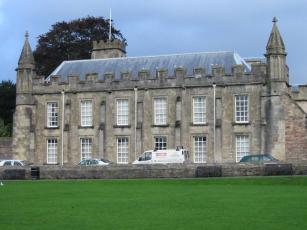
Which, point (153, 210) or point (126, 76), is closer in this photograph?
point (153, 210)

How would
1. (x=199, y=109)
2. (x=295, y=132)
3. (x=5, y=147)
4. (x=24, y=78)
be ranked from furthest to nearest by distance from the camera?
(x=5, y=147), (x=24, y=78), (x=199, y=109), (x=295, y=132)

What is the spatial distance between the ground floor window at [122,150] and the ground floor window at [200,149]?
5.49 metres

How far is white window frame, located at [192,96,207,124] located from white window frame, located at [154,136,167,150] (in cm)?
277

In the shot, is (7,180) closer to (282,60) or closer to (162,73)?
(162,73)

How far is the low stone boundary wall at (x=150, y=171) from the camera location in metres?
37.7

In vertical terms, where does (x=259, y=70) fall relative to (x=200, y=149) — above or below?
above

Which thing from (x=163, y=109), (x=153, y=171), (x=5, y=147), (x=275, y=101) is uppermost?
(x=275, y=101)

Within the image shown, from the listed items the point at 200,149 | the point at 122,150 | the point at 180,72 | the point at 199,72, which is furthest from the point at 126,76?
the point at 200,149

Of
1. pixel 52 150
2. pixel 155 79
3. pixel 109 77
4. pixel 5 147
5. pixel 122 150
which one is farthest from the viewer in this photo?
pixel 5 147

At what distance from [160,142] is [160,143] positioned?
0.08 metres

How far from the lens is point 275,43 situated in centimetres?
4906

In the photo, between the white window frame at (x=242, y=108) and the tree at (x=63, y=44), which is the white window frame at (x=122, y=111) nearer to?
the white window frame at (x=242, y=108)

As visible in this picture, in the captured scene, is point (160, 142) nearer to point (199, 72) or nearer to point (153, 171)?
point (199, 72)

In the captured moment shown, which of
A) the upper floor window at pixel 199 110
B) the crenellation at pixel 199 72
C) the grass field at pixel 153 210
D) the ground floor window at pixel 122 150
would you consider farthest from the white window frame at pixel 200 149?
the grass field at pixel 153 210
